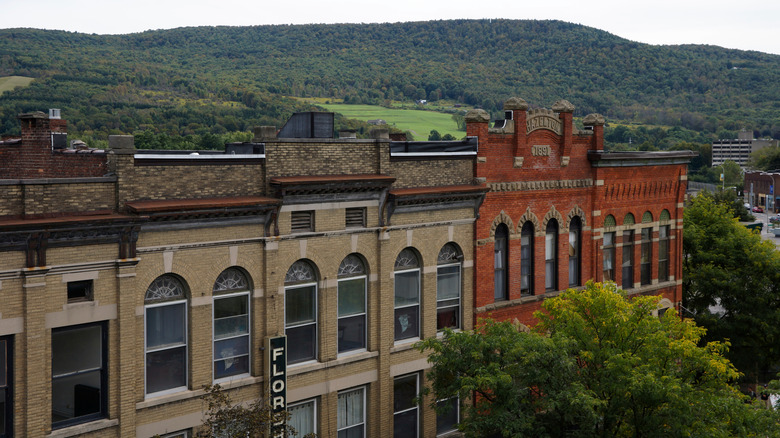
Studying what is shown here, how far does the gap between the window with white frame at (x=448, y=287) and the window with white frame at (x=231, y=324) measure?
23.1ft

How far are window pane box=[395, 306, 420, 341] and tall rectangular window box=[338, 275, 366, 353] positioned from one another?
138 centimetres

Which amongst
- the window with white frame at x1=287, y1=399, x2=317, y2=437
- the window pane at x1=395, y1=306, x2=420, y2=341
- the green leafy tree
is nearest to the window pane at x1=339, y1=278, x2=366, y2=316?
the window pane at x1=395, y1=306, x2=420, y2=341

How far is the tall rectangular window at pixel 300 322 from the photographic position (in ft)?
67.2

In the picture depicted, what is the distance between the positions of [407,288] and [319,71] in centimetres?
11093

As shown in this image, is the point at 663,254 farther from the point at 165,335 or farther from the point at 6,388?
the point at 6,388

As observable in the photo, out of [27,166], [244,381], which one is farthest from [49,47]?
[244,381]

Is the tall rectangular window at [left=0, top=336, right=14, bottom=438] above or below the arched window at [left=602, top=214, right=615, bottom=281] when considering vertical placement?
below

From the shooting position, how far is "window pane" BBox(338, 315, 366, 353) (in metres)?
21.8

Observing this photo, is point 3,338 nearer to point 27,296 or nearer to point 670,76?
point 27,296

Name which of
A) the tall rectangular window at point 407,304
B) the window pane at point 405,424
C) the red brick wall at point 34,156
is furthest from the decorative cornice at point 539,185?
the red brick wall at point 34,156

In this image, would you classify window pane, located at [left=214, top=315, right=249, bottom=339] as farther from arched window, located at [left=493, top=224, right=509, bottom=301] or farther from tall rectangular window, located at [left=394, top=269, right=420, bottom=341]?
arched window, located at [left=493, top=224, right=509, bottom=301]

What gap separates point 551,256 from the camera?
28.3m

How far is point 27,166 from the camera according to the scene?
22.3 meters

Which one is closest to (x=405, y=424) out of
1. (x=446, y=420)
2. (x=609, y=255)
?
(x=446, y=420)
